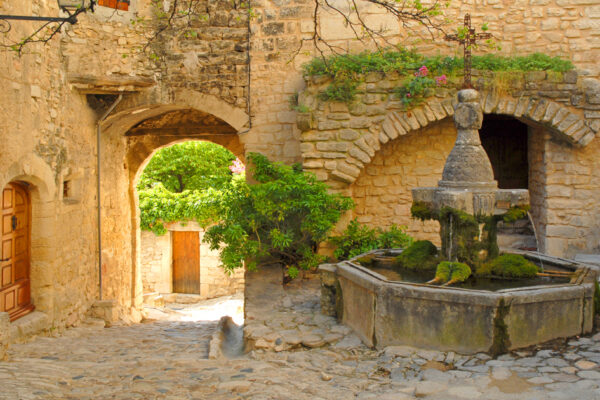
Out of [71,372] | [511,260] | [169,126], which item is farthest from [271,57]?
[71,372]

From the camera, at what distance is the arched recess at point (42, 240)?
7035 millimetres

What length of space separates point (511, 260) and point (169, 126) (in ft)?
23.9

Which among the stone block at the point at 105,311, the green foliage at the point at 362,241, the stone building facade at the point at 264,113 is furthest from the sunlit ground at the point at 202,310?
the green foliage at the point at 362,241

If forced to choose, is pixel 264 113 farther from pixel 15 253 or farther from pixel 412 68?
pixel 15 253

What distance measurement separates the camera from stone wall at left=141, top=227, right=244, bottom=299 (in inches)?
564

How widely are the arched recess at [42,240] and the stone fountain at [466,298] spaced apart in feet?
12.5

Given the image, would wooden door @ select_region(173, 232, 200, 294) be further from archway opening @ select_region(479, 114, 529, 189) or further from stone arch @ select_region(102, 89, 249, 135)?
archway opening @ select_region(479, 114, 529, 189)

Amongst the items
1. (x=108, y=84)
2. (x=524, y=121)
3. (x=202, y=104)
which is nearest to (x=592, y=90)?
(x=524, y=121)

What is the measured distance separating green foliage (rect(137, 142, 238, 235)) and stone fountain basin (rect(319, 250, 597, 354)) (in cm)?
909

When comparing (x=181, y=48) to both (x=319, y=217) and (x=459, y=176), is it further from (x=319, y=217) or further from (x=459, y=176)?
(x=459, y=176)

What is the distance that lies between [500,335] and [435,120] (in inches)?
152

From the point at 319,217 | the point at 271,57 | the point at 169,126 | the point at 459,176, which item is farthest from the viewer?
the point at 169,126

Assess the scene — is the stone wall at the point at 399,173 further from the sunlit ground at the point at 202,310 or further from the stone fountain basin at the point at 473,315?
the sunlit ground at the point at 202,310

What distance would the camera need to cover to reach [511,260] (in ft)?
16.5
